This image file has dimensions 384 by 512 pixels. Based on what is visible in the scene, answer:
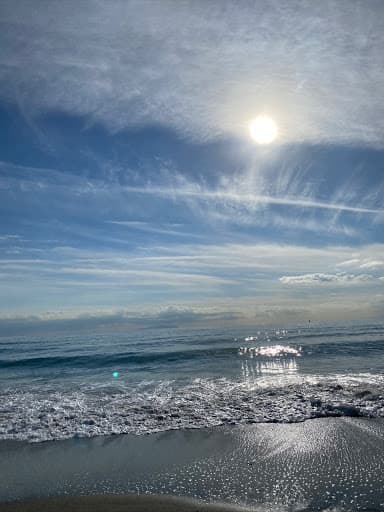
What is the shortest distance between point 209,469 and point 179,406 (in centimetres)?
424

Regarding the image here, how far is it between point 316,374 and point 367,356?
24.4 feet

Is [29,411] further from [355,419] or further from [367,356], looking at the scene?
[367,356]

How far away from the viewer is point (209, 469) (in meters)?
6.09

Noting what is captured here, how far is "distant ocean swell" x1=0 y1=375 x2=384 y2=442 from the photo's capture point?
8609 mm

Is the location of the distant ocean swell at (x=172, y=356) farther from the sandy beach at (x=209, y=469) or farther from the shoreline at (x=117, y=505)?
the shoreline at (x=117, y=505)

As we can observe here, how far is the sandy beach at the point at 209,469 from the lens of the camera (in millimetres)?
5020

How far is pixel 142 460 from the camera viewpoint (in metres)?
6.57

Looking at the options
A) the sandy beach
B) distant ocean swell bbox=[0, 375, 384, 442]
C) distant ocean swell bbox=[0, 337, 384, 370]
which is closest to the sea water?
distant ocean swell bbox=[0, 375, 384, 442]

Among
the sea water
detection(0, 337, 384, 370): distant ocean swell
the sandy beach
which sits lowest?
detection(0, 337, 384, 370): distant ocean swell

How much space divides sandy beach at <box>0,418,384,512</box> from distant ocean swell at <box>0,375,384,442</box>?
61cm

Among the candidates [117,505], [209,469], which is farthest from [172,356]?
[117,505]

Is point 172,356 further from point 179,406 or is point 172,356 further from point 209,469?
point 209,469

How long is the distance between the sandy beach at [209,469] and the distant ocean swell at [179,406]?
0.61 metres

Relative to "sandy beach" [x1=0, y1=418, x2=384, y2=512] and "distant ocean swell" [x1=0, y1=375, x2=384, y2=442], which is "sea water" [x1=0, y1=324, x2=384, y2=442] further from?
"sandy beach" [x1=0, y1=418, x2=384, y2=512]
